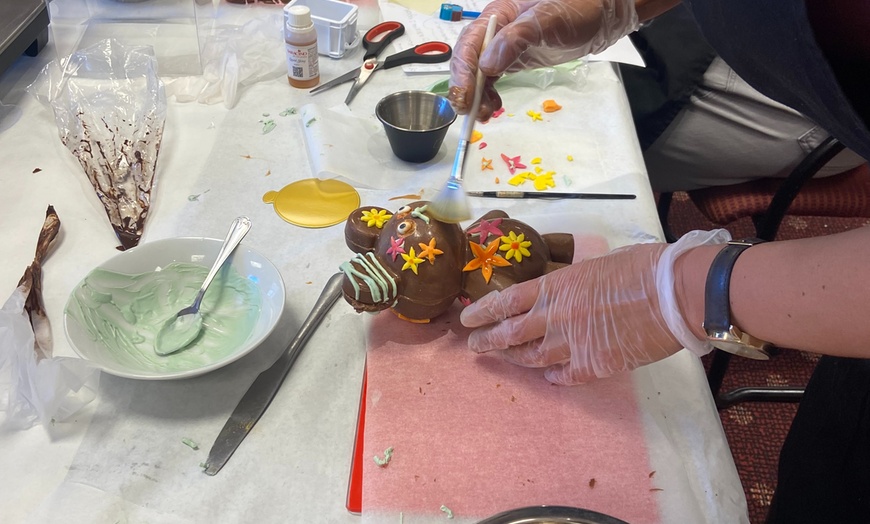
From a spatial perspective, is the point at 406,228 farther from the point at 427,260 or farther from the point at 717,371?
the point at 717,371

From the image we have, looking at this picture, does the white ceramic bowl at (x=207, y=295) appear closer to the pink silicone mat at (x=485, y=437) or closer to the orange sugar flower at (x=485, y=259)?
the pink silicone mat at (x=485, y=437)

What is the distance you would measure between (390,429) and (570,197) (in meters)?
0.54

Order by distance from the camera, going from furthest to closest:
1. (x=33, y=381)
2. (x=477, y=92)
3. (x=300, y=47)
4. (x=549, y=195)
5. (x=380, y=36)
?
(x=380, y=36) → (x=300, y=47) → (x=549, y=195) → (x=477, y=92) → (x=33, y=381)

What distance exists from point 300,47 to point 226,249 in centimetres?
55

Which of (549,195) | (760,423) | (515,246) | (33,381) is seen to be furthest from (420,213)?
(760,423)

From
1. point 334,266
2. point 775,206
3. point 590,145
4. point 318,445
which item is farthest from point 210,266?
point 775,206

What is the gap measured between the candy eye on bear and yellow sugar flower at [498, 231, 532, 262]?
0.12m

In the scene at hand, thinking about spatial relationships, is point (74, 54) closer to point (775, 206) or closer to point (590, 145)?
point (590, 145)

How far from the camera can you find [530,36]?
94 cm

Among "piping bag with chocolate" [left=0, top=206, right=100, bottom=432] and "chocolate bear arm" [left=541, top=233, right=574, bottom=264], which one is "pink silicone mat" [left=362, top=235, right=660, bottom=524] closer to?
"chocolate bear arm" [left=541, top=233, right=574, bottom=264]

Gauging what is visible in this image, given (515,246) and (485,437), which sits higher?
(515,246)

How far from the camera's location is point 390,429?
695 millimetres

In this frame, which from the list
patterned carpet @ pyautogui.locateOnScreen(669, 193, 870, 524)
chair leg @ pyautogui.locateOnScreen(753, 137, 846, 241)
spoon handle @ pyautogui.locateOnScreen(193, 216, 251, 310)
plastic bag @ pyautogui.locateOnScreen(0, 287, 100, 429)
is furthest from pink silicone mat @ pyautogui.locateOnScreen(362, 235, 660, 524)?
patterned carpet @ pyautogui.locateOnScreen(669, 193, 870, 524)

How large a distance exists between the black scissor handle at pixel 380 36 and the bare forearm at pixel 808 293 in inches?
37.5
